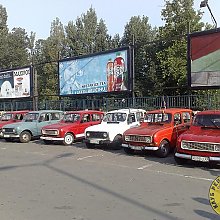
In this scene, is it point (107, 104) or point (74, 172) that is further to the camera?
point (107, 104)

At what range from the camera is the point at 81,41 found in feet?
189

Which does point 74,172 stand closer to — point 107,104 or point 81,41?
point 107,104

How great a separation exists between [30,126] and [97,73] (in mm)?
6685

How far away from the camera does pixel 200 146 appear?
996 cm

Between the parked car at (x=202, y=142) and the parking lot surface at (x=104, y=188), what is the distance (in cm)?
35

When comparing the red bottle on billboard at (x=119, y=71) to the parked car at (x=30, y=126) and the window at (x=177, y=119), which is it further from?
the window at (x=177, y=119)

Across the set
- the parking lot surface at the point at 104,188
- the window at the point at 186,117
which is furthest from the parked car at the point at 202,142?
the window at the point at 186,117

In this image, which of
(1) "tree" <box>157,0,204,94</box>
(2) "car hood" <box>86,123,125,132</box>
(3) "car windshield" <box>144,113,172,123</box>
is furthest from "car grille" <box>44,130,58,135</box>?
(1) "tree" <box>157,0,204,94</box>

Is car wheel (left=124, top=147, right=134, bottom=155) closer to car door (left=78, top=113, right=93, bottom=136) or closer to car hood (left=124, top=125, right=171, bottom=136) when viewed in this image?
car hood (left=124, top=125, right=171, bottom=136)

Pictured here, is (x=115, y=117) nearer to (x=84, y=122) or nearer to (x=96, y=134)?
(x=96, y=134)

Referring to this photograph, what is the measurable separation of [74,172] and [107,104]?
1422 cm

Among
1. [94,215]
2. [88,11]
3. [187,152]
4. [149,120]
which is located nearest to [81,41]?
[88,11]

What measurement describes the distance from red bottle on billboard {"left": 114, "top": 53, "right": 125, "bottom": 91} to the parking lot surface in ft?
33.5

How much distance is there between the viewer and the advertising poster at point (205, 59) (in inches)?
696
